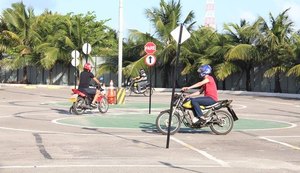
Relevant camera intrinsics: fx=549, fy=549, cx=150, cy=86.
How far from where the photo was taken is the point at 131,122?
1645 cm

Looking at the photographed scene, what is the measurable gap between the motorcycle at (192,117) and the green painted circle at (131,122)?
1293mm

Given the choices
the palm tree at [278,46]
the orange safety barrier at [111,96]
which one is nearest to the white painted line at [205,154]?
the orange safety barrier at [111,96]

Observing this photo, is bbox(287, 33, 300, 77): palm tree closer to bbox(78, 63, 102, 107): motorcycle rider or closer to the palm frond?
the palm frond

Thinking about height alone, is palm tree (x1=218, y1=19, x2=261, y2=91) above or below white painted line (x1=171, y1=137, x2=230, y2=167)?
above

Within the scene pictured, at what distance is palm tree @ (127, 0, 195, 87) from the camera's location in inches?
1567

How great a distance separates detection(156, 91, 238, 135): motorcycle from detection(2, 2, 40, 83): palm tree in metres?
33.4

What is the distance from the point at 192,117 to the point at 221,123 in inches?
29.7

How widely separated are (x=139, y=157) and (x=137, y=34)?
31.5 meters

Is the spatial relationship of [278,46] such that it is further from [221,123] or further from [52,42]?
[221,123]

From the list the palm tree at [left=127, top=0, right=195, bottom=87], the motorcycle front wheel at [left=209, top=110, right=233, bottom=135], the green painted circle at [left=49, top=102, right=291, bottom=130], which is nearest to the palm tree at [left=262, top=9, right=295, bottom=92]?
the palm tree at [left=127, top=0, right=195, bottom=87]

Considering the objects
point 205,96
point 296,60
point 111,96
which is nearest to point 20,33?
point 296,60

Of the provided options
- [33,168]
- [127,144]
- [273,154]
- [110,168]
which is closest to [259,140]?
[273,154]

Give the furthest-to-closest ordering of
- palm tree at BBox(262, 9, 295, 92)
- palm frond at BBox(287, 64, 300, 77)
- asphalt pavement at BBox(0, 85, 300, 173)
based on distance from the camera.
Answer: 1. palm tree at BBox(262, 9, 295, 92)
2. palm frond at BBox(287, 64, 300, 77)
3. asphalt pavement at BBox(0, 85, 300, 173)

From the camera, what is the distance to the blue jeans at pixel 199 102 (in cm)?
1364
